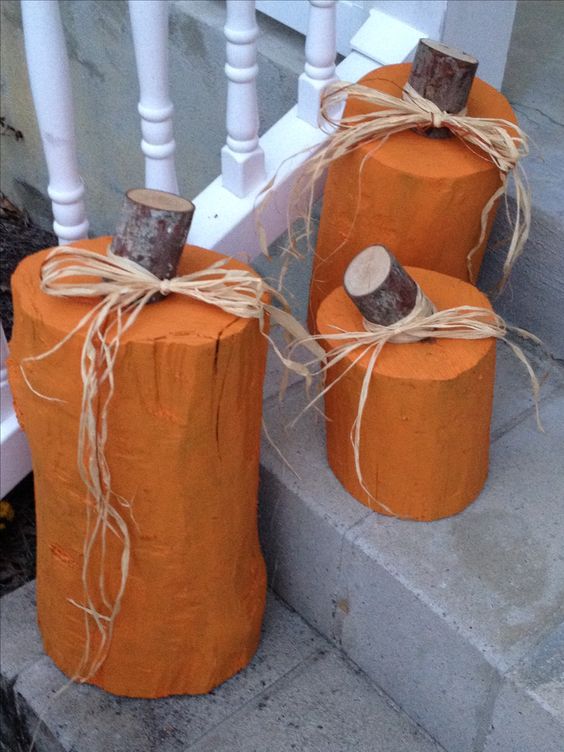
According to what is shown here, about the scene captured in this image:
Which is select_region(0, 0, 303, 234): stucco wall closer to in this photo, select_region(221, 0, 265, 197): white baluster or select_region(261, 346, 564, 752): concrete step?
select_region(221, 0, 265, 197): white baluster

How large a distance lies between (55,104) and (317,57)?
46 centimetres

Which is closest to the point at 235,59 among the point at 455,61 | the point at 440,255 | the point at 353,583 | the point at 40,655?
the point at 455,61

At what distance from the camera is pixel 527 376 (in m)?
1.81

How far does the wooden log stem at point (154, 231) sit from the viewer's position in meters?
1.23

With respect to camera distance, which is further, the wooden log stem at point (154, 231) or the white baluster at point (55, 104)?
the white baluster at point (55, 104)

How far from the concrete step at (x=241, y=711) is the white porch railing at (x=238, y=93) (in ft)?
1.33

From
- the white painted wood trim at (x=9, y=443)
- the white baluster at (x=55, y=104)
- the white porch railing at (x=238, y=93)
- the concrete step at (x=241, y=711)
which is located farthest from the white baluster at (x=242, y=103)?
the concrete step at (x=241, y=711)

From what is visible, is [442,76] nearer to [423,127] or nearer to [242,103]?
[423,127]

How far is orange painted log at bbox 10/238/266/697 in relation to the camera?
1225 mm

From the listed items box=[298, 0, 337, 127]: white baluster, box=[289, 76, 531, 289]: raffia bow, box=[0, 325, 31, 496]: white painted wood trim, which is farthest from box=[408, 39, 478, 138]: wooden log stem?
box=[0, 325, 31, 496]: white painted wood trim

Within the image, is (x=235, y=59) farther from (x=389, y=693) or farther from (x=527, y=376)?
(x=389, y=693)

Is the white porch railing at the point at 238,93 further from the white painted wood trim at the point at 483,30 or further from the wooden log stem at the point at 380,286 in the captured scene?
the wooden log stem at the point at 380,286

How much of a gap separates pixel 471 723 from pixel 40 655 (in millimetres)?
703

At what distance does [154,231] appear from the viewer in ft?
4.05
